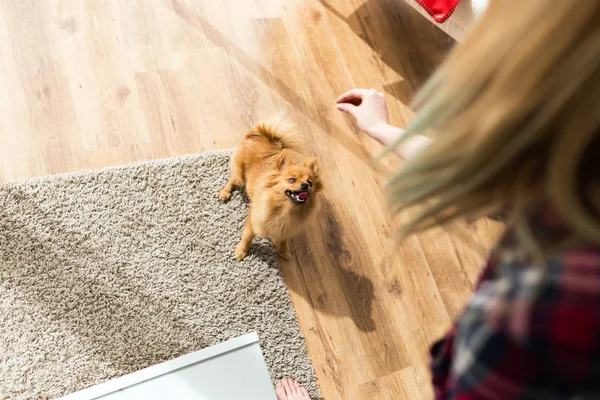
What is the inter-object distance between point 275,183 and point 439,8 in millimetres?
993

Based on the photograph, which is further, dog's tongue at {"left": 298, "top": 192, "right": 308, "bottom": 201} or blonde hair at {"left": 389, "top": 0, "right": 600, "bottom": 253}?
dog's tongue at {"left": 298, "top": 192, "right": 308, "bottom": 201}

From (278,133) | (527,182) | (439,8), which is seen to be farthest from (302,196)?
(527,182)

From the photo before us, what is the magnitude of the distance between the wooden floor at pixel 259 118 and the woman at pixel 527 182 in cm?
140

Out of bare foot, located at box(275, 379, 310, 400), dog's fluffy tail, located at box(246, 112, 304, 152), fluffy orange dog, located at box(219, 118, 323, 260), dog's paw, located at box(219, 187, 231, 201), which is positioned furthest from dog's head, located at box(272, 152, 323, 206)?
bare foot, located at box(275, 379, 310, 400)

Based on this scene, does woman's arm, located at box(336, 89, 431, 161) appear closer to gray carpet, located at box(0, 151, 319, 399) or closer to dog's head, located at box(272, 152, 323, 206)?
dog's head, located at box(272, 152, 323, 206)

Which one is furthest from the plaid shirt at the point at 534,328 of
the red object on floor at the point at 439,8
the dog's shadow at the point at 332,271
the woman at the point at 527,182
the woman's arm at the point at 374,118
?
the red object on floor at the point at 439,8

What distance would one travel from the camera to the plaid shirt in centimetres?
40

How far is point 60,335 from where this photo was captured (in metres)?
1.61

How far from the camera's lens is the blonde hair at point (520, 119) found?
0.39 metres

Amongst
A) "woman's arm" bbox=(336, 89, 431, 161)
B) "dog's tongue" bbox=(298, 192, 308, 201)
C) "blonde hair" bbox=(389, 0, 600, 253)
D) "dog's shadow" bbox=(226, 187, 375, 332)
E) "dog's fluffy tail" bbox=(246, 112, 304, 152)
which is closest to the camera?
"blonde hair" bbox=(389, 0, 600, 253)

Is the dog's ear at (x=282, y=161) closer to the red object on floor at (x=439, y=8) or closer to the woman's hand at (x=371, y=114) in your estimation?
the woman's hand at (x=371, y=114)

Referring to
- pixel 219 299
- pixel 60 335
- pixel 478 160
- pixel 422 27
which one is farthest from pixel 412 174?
pixel 422 27

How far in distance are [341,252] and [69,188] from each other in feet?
3.44

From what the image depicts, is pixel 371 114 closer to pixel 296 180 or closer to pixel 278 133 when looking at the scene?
pixel 296 180
